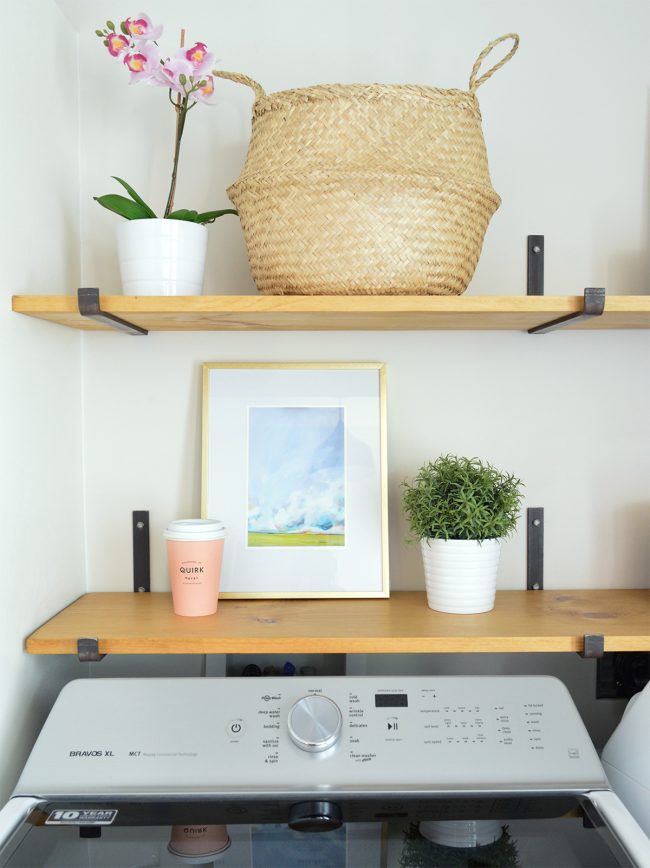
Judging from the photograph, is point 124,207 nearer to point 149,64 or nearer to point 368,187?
point 149,64

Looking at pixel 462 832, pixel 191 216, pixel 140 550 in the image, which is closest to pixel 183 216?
pixel 191 216

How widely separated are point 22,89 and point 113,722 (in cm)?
89

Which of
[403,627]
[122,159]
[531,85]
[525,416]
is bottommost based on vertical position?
[403,627]

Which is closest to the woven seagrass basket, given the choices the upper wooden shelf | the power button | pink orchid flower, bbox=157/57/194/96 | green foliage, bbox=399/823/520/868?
the upper wooden shelf

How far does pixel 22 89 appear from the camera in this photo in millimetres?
1134

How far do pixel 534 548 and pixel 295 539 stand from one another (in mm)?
419

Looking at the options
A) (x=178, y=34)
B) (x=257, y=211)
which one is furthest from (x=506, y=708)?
(x=178, y=34)

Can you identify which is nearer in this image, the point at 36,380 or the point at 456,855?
the point at 456,855

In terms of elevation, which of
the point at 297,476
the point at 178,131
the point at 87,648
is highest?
the point at 178,131

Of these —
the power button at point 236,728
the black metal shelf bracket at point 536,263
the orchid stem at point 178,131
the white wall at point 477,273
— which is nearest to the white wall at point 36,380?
the white wall at point 477,273

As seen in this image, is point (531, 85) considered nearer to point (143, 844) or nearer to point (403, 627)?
point (403, 627)

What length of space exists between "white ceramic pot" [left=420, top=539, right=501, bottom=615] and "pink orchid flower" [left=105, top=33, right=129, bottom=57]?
0.84 m

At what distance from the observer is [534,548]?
141 cm

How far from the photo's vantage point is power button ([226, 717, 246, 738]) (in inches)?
42.3
